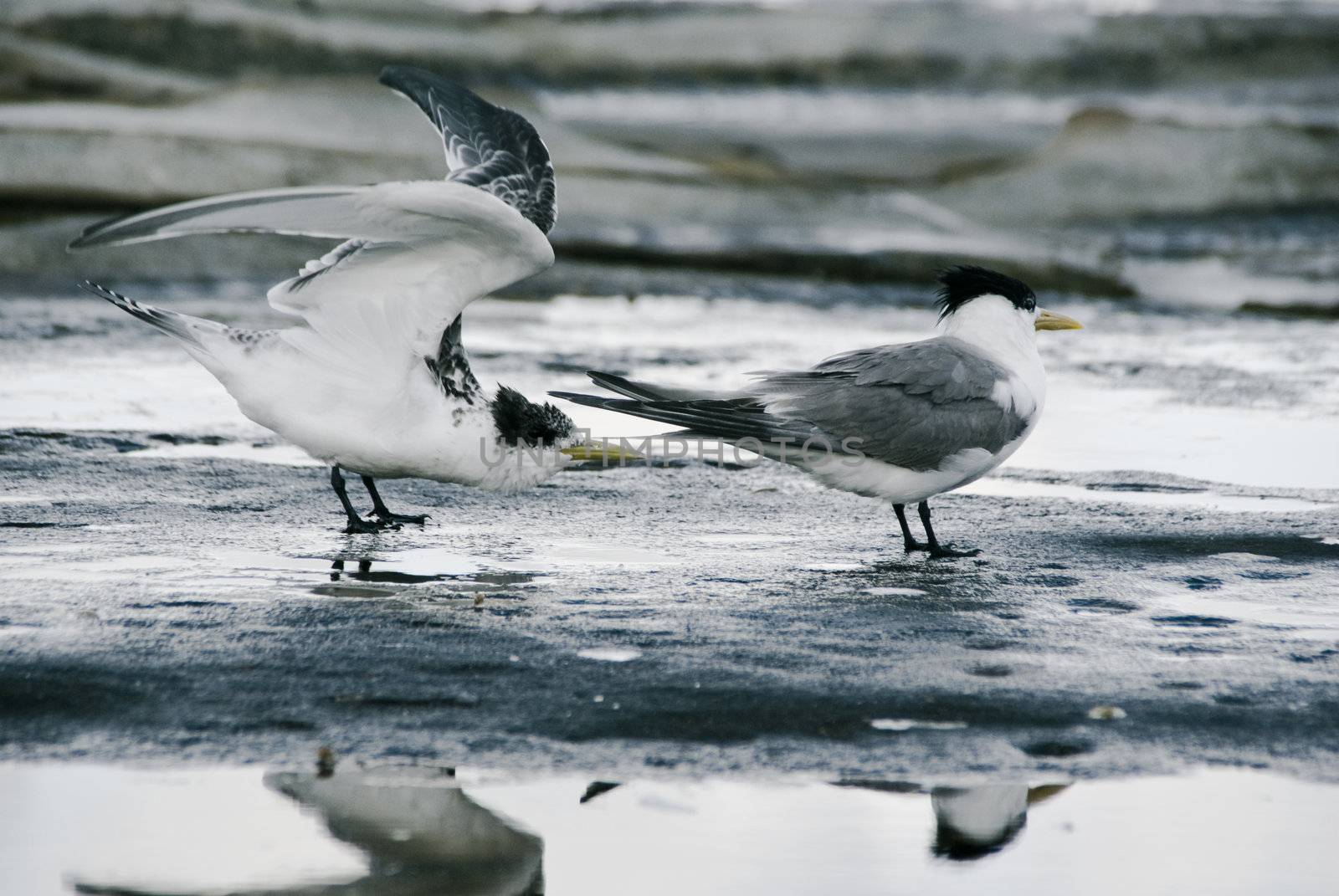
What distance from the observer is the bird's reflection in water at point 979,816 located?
3.20 m

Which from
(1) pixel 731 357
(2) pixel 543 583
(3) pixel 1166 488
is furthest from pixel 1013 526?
(1) pixel 731 357

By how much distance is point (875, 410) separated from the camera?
5.58m

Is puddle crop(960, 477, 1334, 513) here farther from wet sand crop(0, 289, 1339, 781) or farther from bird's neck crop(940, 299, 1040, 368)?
bird's neck crop(940, 299, 1040, 368)

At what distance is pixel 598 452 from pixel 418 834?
3.02 metres

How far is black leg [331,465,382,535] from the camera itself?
18.6 feet

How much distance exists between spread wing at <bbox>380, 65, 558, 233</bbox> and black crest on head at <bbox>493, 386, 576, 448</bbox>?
679mm

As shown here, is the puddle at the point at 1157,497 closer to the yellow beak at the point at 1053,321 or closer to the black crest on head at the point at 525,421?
the yellow beak at the point at 1053,321

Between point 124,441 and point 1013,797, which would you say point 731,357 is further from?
point 1013,797

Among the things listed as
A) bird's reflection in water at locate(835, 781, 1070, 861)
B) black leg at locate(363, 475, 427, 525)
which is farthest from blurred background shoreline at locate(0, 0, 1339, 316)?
bird's reflection in water at locate(835, 781, 1070, 861)

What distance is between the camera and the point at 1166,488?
6.39m

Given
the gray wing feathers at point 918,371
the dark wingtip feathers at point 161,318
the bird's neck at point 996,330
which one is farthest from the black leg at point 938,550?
the dark wingtip feathers at point 161,318

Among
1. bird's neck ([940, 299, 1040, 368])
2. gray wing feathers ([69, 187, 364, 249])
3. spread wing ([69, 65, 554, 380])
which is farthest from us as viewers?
bird's neck ([940, 299, 1040, 368])

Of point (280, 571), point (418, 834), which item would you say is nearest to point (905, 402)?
point (280, 571)

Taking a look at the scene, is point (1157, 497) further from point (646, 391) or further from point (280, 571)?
point (280, 571)
